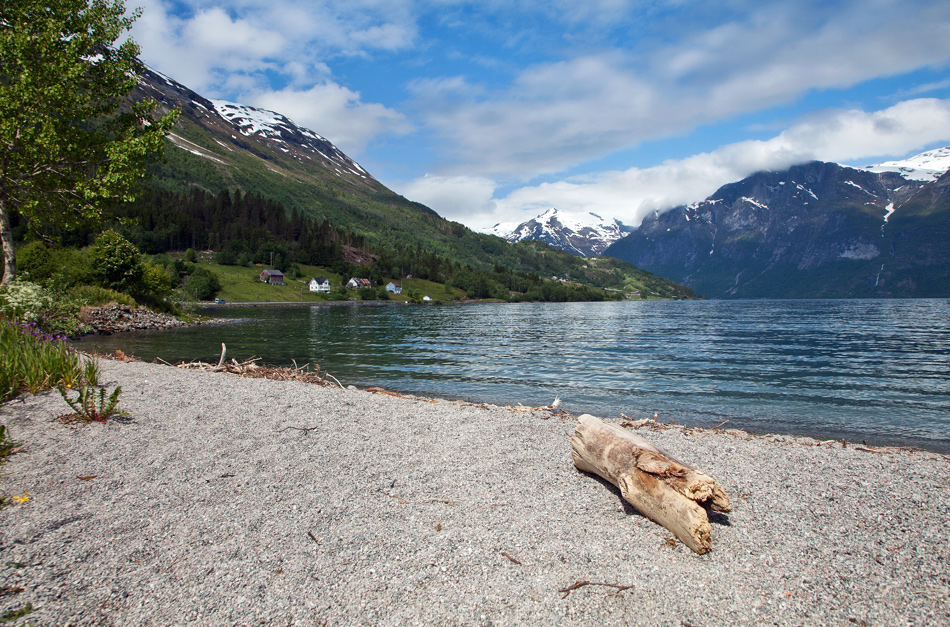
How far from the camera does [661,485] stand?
21.6 ft

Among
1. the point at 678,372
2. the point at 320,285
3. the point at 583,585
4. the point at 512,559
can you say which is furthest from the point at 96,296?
the point at 320,285

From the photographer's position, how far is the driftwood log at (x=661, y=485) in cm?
612

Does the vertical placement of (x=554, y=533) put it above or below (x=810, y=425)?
above

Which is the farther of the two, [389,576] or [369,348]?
[369,348]

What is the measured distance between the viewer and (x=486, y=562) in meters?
5.66

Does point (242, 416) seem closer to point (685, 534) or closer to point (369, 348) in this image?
point (685, 534)

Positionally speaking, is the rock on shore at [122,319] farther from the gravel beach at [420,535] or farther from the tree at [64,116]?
Answer: the gravel beach at [420,535]

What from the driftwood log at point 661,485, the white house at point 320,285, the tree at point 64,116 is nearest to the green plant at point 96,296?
the tree at point 64,116

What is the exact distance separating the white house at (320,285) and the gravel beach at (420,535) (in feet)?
553

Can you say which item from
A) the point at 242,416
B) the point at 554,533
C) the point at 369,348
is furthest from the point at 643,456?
the point at 369,348

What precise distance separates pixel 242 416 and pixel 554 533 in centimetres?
877

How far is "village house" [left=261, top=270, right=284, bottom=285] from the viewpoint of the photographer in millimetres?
160000

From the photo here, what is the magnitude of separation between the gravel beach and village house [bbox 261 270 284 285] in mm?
163222

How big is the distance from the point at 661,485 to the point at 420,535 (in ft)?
11.9
